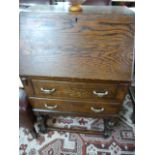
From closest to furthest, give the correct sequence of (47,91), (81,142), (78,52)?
(78,52) < (47,91) < (81,142)

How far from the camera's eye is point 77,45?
0.97m

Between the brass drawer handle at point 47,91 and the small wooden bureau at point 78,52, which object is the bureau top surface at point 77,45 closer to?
the small wooden bureau at point 78,52

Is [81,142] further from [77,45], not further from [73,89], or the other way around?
Answer: [77,45]

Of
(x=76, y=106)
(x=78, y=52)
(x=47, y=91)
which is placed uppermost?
(x=78, y=52)

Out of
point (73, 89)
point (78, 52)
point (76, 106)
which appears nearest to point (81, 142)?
point (76, 106)

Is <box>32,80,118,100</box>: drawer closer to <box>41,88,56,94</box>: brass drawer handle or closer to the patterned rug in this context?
<box>41,88,56,94</box>: brass drawer handle

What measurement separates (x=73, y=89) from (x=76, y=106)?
0.18 meters

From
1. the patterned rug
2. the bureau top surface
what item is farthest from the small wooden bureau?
the patterned rug

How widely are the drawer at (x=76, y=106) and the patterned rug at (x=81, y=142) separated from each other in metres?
0.40

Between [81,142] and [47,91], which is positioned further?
[81,142]

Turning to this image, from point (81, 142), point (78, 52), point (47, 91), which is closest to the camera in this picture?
point (78, 52)
